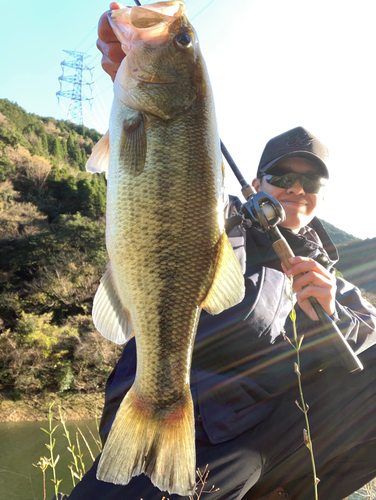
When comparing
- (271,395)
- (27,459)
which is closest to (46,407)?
(27,459)

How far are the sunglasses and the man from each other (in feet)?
2.98

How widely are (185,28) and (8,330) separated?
25873 millimetres

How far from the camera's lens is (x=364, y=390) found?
2277mm

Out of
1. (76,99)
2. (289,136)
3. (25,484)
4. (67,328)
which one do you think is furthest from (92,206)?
(289,136)

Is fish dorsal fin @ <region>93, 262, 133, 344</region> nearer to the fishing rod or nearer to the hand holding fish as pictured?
the fishing rod

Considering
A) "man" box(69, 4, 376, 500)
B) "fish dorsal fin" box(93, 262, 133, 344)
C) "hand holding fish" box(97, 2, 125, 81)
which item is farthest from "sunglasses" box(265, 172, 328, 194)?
"fish dorsal fin" box(93, 262, 133, 344)

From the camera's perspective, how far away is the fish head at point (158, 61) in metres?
1.46

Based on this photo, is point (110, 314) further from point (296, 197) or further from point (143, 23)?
point (296, 197)

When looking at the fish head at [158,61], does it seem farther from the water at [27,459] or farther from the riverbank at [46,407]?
the riverbank at [46,407]

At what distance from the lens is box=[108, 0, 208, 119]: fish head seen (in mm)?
1462

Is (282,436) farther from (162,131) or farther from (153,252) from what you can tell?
(162,131)

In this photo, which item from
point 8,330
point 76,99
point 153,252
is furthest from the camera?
point 76,99

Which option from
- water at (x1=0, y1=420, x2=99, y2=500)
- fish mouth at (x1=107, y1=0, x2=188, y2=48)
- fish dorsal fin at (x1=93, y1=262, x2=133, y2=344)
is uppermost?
fish mouth at (x1=107, y1=0, x2=188, y2=48)

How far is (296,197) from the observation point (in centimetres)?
298
